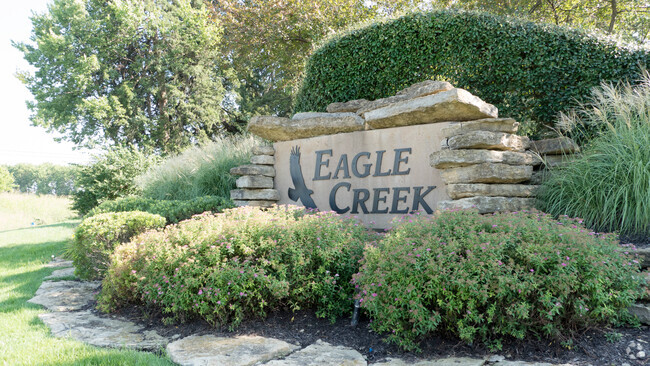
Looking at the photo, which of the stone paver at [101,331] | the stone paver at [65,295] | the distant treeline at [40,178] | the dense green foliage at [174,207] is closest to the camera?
the stone paver at [101,331]

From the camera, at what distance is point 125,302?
3393mm

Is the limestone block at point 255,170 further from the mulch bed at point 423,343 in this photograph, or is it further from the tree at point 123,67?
the tree at point 123,67

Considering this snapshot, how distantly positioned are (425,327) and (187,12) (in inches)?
654

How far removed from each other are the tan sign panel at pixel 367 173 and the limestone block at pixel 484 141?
369 millimetres

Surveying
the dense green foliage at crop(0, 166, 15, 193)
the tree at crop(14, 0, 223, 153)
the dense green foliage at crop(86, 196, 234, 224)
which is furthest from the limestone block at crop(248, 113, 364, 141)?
the dense green foliage at crop(0, 166, 15, 193)

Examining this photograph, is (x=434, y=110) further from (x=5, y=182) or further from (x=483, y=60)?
(x=5, y=182)

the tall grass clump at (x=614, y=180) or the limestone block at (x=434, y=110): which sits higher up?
the limestone block at (x=434, y=110)

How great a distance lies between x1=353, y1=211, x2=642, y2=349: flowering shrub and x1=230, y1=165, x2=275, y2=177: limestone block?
3.20m

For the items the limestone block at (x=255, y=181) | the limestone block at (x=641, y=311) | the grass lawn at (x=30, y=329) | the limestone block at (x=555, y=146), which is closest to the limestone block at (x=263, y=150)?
the limestone block at (x=255, y=181)

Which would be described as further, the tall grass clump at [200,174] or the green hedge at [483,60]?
the tall grass clump at [200,174]

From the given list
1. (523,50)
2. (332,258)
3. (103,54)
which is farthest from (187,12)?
(332,258)

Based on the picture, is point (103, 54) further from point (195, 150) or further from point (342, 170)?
point (342, 170)

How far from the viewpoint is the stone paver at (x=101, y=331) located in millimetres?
2592

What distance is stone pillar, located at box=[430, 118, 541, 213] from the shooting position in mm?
3658
